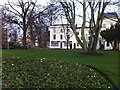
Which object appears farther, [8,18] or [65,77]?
[8,18]

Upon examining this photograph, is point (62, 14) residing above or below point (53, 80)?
above

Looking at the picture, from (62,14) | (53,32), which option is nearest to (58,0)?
(62,14)

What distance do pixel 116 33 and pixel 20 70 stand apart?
113 feet

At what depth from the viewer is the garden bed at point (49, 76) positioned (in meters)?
10.3

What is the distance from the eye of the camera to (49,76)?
11.3m

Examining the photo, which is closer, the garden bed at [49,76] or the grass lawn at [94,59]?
the garden bed at [49,76]

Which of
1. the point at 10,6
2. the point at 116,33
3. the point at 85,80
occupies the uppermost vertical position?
the point at 10,6

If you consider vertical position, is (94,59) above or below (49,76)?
above

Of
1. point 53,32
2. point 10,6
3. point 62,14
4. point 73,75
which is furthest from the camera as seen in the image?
point 53,32

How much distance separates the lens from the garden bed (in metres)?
10.3

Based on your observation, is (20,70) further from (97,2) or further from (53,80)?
(97,2)

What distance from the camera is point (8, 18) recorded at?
45125 mm

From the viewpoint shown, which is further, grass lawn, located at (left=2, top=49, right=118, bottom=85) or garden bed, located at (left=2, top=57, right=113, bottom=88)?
grass lawn, located at (left=2, top=49, right=118, bottom=85)

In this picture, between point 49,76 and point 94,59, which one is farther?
point 94,59
